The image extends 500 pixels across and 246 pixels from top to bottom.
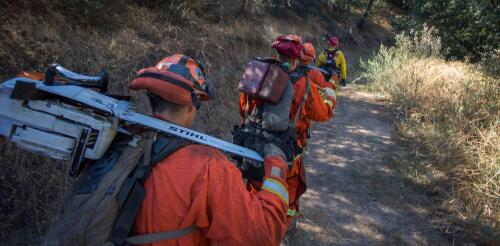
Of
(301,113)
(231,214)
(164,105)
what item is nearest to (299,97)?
(301,113)

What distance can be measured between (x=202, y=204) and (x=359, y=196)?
13.7 feet

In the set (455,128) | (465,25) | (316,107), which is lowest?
(455,128)

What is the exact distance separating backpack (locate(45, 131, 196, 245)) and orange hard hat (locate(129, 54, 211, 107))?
183 millimetres

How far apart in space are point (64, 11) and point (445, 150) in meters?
5.82

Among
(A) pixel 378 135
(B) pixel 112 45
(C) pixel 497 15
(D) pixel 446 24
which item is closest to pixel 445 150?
(A) pixel 378 135

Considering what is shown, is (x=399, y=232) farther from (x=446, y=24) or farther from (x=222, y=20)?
(x=446, y=24)

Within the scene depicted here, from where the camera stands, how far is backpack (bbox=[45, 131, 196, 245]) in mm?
1219

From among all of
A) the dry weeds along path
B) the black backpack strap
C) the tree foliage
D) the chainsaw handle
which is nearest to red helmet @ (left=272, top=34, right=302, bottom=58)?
the chainsaw handle

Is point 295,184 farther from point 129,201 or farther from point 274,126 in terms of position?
point 129,201

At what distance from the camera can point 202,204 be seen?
4.33 feet

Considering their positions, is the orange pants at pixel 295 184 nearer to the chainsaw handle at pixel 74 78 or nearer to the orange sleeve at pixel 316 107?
the orange sleeve at pixel 316 107

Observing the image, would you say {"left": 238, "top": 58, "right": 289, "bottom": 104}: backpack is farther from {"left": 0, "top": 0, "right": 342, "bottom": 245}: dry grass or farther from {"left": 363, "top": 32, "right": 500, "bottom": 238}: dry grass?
{"left": 363, "top": 32, "right": 500, "bottom": 238}: dry grass

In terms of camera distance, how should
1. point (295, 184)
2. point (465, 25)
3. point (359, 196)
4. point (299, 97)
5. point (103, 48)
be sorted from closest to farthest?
point (299, 97), point (295, 184), point (103, 48), point (359, 196), point (465, 25)

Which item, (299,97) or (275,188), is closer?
(275,188)
